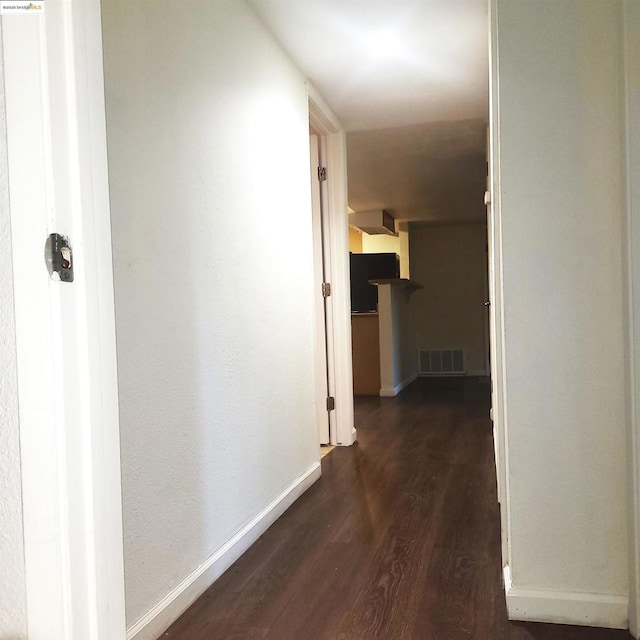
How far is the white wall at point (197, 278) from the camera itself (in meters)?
1.44

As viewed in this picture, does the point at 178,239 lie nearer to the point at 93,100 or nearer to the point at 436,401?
the point at 93,100

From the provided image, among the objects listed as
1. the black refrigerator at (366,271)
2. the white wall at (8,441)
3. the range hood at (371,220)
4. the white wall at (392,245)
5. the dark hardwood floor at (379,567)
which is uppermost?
the range hood at (371,220)

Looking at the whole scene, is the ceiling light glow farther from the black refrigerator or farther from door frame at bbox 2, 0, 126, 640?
the black refrigerator

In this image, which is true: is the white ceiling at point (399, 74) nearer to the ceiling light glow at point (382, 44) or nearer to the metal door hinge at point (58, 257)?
the ceiling light glow at point (382, 44)

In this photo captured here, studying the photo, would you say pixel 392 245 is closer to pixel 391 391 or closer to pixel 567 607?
pixel 391 391

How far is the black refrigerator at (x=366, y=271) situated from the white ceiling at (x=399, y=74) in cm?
229

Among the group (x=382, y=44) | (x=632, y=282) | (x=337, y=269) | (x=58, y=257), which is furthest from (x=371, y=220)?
(x=58, y=257)

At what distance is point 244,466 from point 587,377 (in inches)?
47.4

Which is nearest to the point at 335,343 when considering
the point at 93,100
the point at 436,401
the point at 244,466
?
the point at 244,466

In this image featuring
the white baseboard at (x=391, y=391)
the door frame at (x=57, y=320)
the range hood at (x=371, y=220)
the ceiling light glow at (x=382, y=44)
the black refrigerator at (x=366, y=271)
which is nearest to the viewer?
the door frame at (x=57, y=320)

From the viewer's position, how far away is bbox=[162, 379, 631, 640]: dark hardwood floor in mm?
1520

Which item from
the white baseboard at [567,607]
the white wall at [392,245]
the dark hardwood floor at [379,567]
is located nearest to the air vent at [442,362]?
the white wall at [392,245]

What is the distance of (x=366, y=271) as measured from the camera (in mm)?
7660

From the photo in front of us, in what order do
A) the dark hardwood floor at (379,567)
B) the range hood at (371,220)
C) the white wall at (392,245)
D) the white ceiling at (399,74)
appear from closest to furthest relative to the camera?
1. the dark hardwood floor at (379,567)
2. the white ceiling at (399,74)
3. the range hood at (371,220)
4. the white wall at (392,245)
